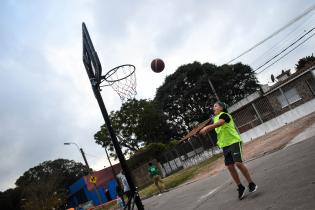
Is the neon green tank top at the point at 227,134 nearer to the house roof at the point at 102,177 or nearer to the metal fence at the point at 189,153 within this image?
the metal fence at the point at 189,153

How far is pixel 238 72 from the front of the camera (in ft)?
211

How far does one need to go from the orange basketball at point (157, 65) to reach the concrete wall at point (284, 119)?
49.7 feet

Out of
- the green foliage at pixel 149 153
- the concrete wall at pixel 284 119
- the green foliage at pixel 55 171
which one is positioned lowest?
the concrete wall at pixel 284 119

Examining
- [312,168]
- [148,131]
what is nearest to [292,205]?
[312,168]

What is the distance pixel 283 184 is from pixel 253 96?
108 feet

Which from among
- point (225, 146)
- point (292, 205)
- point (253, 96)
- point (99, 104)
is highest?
point (253, 96)

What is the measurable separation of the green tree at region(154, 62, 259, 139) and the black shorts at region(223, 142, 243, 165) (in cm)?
5225

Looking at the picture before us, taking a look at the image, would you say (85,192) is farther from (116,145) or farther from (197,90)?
(116,145)

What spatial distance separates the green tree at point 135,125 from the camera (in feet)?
195

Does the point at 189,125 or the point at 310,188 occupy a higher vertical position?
the point at 189,125

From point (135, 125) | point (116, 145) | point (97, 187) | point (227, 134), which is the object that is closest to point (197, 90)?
point (135, 125)

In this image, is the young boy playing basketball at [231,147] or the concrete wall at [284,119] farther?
the concrete wall at [284,119]

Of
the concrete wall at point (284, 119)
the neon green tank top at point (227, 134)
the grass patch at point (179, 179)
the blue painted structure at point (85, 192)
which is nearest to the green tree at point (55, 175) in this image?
the blue painted structure at point (85, 192)

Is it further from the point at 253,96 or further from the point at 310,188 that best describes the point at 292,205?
the point at 253,96
